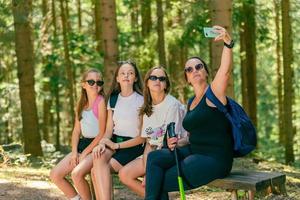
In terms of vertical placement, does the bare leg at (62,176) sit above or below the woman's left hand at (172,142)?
below

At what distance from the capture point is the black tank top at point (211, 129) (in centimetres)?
488

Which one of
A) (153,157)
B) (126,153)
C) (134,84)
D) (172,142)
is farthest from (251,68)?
(153,157)

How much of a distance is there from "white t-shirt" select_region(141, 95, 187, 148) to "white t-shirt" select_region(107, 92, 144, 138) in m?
0.22

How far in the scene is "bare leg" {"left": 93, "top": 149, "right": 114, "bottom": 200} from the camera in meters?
5.63

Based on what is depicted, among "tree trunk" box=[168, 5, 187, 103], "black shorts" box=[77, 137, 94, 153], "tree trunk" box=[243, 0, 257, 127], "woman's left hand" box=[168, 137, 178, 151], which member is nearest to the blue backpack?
"woman's left hand" box=[168, 137, 178, 151]

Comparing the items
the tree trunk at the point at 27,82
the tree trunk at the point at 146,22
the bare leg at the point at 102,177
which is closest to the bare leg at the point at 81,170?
the bare leg at the point at 102,177

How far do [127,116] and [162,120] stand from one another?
0.46m

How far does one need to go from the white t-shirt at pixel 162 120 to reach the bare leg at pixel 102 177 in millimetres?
538

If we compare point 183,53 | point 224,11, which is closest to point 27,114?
point 224,11

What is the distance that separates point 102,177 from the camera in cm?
563

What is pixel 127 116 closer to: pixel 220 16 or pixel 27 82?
pixel 220 16

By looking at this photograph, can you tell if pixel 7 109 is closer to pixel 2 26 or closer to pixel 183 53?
pixel 183 53

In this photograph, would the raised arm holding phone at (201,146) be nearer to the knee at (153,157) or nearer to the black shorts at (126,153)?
the knee at (153,157)

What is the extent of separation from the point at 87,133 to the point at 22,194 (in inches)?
67.6
